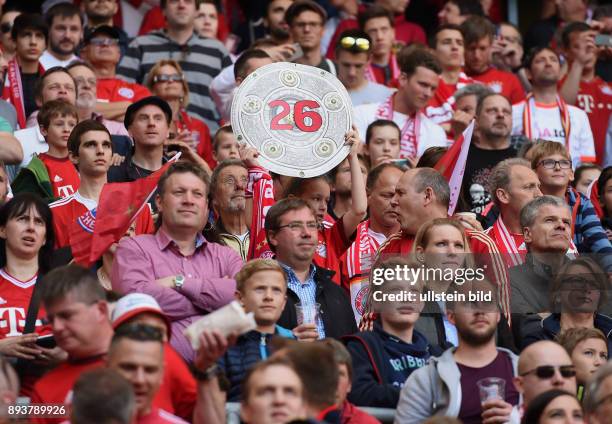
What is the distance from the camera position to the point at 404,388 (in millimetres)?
8484

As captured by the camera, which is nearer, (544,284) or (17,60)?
(544,284)

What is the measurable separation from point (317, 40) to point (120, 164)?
129 inches

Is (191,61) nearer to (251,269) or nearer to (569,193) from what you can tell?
(569,193)

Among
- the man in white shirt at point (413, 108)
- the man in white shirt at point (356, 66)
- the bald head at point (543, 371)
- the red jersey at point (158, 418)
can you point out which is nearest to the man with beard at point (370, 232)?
the bald head at point (543, 371)

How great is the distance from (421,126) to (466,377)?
17.4ft

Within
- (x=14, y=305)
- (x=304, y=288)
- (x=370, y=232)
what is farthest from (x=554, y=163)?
(x=14, y=305)

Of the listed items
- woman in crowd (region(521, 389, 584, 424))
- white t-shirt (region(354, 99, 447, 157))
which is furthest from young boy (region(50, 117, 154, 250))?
woman in crowd (region(521, 389, 584, 424))

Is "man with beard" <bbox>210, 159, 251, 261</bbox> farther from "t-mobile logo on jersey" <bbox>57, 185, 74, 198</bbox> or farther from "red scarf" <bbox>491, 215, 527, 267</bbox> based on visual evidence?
"red scarf" <bbox>491, 215, 527, 267</bbox>

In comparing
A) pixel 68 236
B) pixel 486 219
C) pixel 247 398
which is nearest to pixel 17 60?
pixel 68 236

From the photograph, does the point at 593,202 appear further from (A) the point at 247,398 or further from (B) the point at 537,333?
(A) the point at 247,398

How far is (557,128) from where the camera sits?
14.3m

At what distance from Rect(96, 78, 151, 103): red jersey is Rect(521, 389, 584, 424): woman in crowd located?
6.49m

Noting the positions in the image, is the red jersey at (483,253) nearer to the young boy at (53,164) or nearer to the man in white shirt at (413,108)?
the young boy at (53,164)

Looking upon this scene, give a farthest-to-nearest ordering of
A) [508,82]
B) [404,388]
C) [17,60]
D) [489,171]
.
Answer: [508,82] → [17,60] → [489,171] → [404,388]
